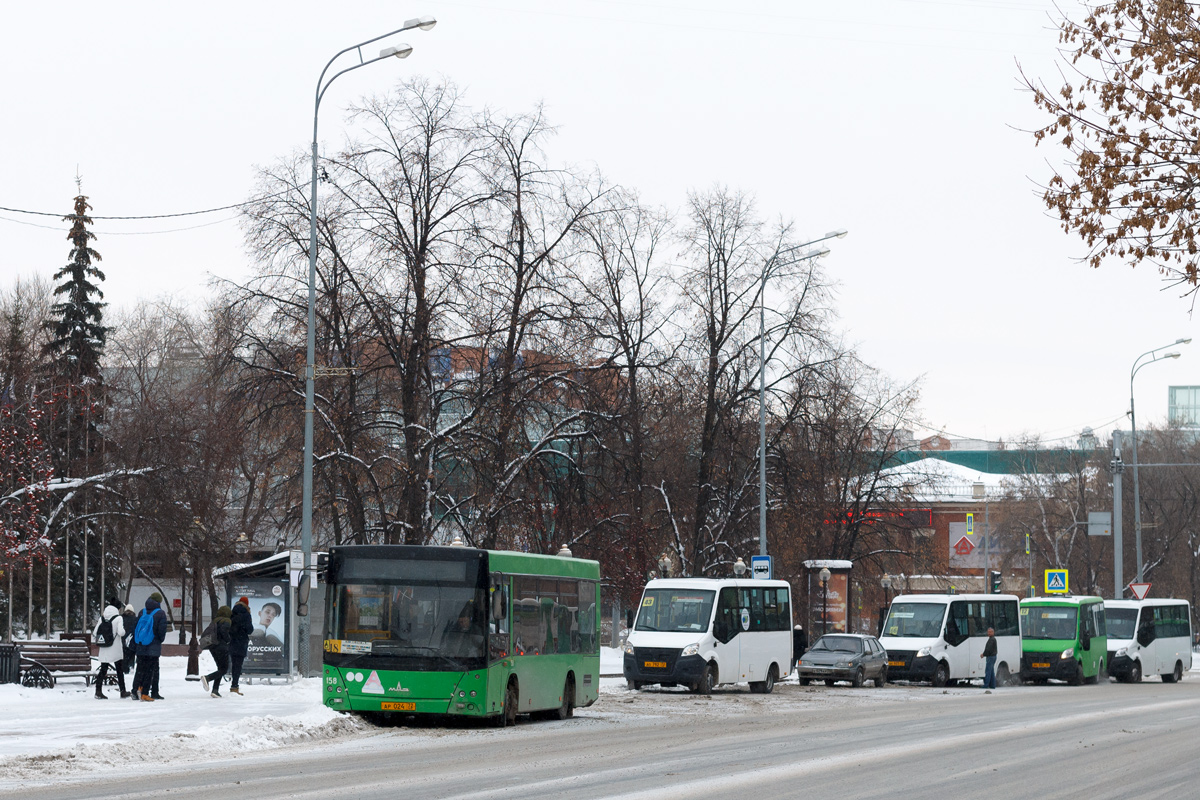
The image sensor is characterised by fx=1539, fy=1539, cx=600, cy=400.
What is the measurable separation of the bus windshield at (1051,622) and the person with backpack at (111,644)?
29.4 metres

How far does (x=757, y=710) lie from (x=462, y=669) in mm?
8365

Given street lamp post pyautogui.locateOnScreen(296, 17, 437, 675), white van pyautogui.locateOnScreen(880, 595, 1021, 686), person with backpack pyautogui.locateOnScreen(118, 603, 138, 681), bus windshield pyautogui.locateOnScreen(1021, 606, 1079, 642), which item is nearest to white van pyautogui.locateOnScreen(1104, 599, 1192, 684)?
bus windshield pyautogui.locateOnScreen(1021, 606, 1079, 642)

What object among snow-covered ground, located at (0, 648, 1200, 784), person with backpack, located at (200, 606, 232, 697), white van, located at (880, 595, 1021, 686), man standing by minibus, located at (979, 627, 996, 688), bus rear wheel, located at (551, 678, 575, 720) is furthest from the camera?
white van, located at (880, 595, 1021, 686)

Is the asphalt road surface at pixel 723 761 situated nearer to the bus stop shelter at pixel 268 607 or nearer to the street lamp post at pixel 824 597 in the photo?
the bus stop shelter at pixel 268 607

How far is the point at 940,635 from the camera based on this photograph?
41062 millimetres

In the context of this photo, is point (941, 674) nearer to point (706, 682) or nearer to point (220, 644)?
point (706, 682)

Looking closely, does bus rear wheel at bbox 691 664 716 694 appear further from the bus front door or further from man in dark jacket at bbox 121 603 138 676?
man in dark jacket at bbox 121 603 138 676

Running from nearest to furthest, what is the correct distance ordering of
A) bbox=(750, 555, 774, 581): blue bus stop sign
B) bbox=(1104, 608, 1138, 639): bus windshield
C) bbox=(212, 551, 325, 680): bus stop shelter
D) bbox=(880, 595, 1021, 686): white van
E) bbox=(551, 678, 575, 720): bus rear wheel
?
bbox=(551, 678, 575, 720): bus rear wheel → bbox=(212, 551, 325, 680): bus stop shelter → bbox=(750, 555, 774, 581): blue bus stop sign → bbox=(880, 595, 1021, 686): white van → bbox=(1104, 608, 1138, 639): bus windshield

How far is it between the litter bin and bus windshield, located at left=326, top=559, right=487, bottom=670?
7.84m

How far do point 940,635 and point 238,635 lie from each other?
21791mm

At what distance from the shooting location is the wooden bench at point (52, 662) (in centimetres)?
2633

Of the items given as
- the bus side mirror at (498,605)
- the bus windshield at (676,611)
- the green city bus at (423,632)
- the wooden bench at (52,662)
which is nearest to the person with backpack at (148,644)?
the wooden bench at (52,662)

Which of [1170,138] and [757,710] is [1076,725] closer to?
[757,710]

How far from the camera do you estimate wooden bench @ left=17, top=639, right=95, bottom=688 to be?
26328 mm
